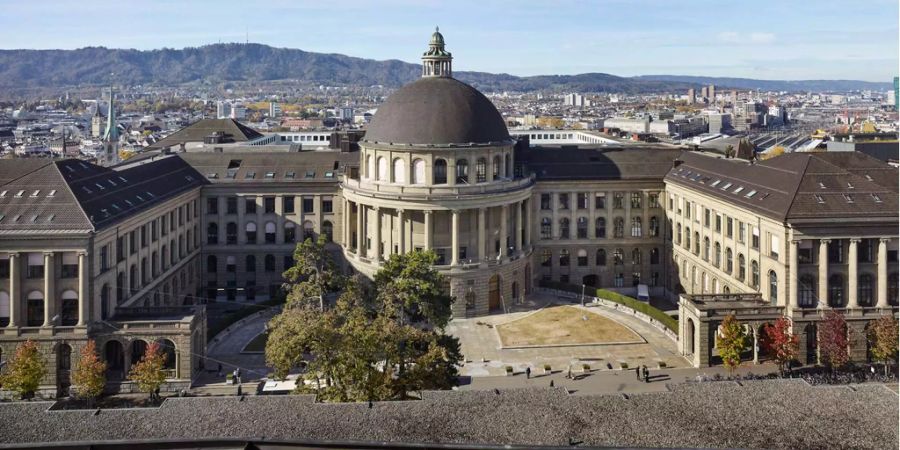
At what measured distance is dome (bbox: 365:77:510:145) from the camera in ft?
352

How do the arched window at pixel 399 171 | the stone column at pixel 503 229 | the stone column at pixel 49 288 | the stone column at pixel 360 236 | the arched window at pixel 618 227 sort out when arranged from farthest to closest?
1. the arched window at pixel 618 227
2. the stone column at pixel 360 236
3. the stone column at pixel 503 229
4. the arched window at pixel 399 171
5. the stone column at pixel 49 288

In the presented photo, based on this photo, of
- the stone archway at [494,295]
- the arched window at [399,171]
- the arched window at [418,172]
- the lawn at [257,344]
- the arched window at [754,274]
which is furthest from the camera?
the stone archway at [494,295]

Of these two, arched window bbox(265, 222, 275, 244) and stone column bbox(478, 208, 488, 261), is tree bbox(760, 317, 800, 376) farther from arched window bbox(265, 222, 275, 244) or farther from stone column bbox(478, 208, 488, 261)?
arched window bbox(265, 222, 275, 244)

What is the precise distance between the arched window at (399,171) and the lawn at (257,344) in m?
26.3

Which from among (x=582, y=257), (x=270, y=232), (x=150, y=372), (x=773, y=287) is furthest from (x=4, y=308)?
(x=773, y=287)

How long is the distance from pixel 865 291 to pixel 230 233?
266ft

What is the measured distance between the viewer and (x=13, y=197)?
8231 centimetres

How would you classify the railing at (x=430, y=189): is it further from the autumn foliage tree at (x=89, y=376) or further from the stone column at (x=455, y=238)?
the autumn foliage tree at (x=89, y=376)

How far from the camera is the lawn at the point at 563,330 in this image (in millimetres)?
94812

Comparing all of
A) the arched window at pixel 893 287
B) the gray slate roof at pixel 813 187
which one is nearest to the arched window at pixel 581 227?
the gray slate roof at pixel 813 187

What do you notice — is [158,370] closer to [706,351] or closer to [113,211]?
[113,211]

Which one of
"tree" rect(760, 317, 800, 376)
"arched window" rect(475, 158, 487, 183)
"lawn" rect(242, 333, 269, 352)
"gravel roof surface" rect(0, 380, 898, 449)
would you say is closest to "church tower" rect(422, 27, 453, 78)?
"arched window" rect(475, 158, 487, 183)

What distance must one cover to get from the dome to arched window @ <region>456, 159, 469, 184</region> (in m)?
2.63

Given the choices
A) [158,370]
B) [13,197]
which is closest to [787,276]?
[158,370]
